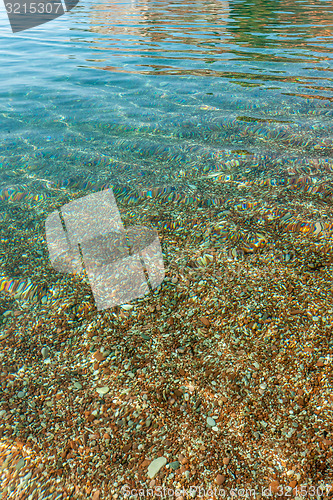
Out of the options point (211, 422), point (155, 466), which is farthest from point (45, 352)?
point (211, 422)

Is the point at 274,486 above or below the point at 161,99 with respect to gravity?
below

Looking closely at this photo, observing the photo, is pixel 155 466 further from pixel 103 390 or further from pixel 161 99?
pixel 161 99

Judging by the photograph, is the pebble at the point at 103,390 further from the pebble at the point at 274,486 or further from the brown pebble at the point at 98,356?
the pebble at the point at 274,486

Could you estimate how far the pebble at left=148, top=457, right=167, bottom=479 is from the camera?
7.25 ft

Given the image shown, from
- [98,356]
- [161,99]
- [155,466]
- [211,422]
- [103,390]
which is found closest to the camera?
[155,466]

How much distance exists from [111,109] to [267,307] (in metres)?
6.75

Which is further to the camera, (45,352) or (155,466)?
(45,352)

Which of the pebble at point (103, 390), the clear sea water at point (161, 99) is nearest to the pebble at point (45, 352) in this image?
the pebble at point (103, 390)

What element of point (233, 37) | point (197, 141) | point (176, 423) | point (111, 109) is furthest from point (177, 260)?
point (233, 37)

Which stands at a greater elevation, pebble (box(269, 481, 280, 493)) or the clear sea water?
the clear sea water

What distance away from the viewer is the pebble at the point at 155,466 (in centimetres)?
221

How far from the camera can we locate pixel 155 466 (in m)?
2.24

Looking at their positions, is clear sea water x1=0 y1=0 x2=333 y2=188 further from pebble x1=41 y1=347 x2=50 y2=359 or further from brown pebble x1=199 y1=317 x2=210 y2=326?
pebble x1=41 y1=347 x2=50 y2=359

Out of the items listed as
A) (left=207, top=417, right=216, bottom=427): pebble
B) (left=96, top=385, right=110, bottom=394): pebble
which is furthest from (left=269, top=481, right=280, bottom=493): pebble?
(left=96, top=385, right=110, bottom=394): pebble
